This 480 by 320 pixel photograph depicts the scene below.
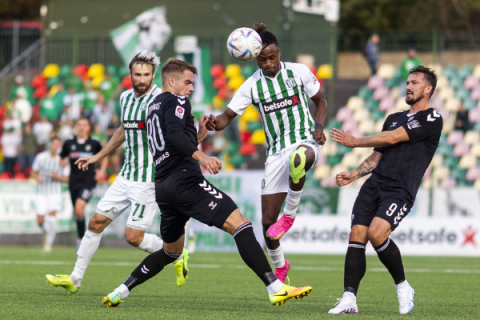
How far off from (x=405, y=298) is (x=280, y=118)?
2316 millimetres

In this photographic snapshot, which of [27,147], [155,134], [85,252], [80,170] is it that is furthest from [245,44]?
[27,147]

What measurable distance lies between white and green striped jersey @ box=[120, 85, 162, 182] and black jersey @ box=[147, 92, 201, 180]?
1605 millimetres

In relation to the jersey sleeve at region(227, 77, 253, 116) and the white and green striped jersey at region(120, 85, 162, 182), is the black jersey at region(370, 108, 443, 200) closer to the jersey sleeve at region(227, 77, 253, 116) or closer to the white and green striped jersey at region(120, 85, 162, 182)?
the jersey sleeve at region(227, 77, 253, 116)

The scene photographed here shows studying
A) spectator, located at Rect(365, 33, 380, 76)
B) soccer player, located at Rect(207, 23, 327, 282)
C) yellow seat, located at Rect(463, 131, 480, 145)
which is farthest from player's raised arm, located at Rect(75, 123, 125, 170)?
spectator, located at Rect(365, 33, 380, 76)

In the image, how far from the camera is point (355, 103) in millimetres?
22750

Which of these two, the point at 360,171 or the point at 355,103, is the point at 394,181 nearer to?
the point at 360,171

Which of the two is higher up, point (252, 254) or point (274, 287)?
point (252, 254)

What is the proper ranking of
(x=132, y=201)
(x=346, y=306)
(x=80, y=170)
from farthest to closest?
(x=80, y=170), (x=132, y=201), (x=346, y=306)

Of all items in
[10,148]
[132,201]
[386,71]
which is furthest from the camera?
[386,71]

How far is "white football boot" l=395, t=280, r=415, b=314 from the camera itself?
723 cm

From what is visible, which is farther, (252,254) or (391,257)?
(391,257)

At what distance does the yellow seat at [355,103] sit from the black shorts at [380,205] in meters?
15.3

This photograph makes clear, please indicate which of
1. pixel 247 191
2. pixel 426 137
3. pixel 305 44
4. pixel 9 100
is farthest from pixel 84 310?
pixel 9 100

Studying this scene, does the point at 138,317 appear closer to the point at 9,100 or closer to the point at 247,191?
the point at 247,191
